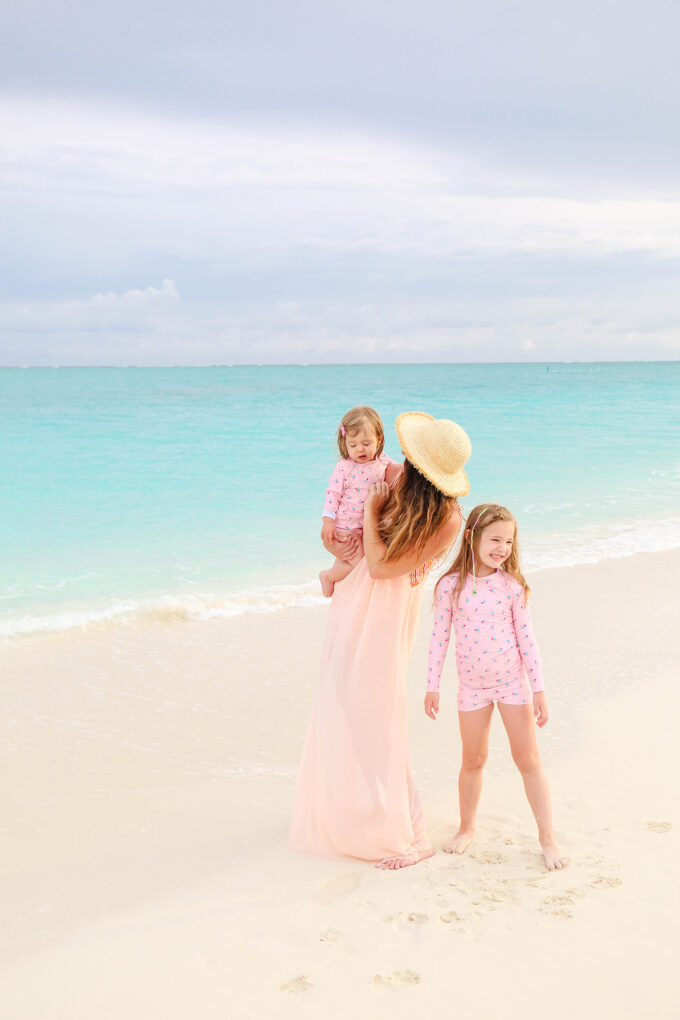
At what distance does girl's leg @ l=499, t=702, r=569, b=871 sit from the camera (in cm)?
341

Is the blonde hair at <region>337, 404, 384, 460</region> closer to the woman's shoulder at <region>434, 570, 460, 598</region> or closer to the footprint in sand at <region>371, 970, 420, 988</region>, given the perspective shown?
the woman's shoulder at <region>434, 570, 460, 598</region>

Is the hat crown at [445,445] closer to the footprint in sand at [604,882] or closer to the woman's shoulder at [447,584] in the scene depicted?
the woman's shoulder at [447,584]

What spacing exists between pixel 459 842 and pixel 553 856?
379 millimetres

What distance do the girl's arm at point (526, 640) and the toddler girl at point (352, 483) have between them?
0.66 metres

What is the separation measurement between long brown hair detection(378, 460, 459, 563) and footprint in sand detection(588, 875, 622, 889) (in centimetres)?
135

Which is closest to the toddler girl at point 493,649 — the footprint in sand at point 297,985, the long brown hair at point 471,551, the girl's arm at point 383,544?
the long brown hair at point 471,551

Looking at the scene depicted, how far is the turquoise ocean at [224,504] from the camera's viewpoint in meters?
8.45

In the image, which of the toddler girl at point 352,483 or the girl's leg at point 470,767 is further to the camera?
the toddler girl at point 352,483

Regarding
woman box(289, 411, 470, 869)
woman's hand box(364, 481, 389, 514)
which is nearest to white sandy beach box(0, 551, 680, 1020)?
woman box(289, 411, 470, 869)

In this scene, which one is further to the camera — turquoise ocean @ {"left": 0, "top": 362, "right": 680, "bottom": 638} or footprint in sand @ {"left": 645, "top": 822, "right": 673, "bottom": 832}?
turquoise ocean @ {"left": 0, "top": 362, "right": 680, "bottom": 638}

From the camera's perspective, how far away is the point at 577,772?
14.2ft

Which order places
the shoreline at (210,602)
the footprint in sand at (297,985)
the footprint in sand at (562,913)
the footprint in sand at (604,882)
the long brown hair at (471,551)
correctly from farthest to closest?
the shoreline at (210,602)
the long brown hair at (471,551)
the footprint in sand at (604,882)
the footprint in sand at (562,913)
the footprint in sand at (297,985)

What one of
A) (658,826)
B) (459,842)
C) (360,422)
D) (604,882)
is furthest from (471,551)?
(658,826)

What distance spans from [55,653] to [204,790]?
2.57 meters
